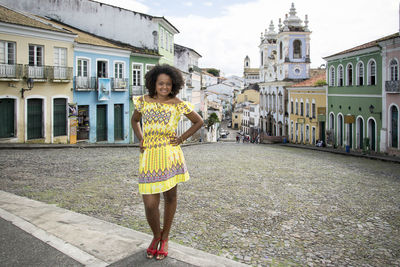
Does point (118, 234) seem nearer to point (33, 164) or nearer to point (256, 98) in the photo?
point (33, 164)

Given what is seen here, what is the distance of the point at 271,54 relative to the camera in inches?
2534

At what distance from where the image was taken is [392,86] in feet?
73.6

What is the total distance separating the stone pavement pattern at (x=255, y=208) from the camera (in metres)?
4.86

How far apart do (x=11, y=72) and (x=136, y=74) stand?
10615 mm

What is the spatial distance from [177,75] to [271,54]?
62314mm

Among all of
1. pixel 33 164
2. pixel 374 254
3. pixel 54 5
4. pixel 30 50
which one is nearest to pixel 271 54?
pixel 54 5

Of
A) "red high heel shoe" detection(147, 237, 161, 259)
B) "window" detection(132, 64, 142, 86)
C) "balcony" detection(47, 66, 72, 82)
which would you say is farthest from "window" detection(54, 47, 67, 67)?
"red high heel shoe" detection(147, 237, 161, 259)

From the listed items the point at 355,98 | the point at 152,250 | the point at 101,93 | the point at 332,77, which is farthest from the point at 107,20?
the point at 152,250

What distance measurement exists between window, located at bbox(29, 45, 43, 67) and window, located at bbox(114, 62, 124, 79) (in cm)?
632

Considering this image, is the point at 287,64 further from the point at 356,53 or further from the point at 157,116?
the point at 157,116

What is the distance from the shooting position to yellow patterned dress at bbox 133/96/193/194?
402cm

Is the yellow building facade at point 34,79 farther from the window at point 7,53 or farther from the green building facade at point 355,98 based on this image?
the green building facade at point 355,98

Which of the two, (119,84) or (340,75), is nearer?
(119,84)

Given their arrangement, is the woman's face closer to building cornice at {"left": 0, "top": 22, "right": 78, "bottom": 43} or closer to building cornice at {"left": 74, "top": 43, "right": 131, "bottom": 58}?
building cornice at {"left": 0, "top": 22, "right": 78, "bottom": 43}
